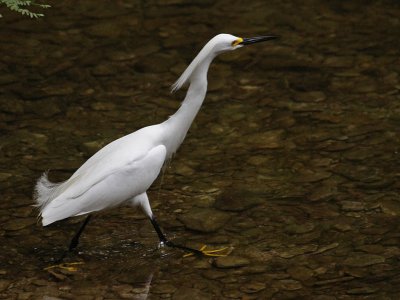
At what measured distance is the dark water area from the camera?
5.09m

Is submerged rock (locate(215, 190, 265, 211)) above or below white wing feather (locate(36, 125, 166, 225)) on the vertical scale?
below

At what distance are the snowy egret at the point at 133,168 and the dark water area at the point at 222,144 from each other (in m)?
0.30

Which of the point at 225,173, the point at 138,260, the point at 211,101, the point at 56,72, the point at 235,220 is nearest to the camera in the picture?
the point at 138,260

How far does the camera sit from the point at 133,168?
5.08 meters

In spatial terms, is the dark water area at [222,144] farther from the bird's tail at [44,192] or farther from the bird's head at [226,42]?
the bird's head at [226,42]

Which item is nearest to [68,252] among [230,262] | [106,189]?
[106,189]

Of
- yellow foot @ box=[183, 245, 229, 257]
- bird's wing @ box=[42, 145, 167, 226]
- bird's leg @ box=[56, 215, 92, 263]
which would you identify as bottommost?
yellow foot @ box=[183, 245, 229, 257]

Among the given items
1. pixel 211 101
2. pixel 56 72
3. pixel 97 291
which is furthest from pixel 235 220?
pixel 56 72

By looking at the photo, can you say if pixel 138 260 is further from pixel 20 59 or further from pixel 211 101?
pixel 20 59

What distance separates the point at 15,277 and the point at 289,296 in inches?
59.2

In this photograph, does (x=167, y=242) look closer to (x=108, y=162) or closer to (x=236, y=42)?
(x=108, y=162)

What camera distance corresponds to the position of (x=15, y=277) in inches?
199

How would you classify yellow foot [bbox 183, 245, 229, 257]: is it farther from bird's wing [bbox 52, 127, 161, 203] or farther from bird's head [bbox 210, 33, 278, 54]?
bird's head [bbox 210, 33, 278, 54]

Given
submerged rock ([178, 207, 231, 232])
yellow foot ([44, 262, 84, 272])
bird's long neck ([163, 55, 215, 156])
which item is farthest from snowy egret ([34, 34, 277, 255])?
submerged rock ([178, 207, 231, 232])
